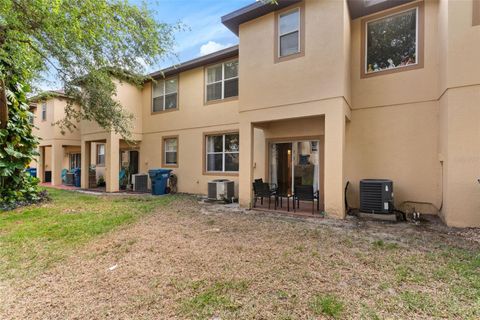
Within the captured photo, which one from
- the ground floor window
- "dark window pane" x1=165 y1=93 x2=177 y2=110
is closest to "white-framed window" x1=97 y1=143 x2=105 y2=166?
the ground floor window

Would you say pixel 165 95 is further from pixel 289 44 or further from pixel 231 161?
pixel 289 44

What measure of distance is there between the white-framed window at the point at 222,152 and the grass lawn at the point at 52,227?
2738 mm

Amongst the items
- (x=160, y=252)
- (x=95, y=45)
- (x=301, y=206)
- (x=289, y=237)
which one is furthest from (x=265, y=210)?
(x=95, y=45)

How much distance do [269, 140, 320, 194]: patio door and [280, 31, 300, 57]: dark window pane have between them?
2998 mm

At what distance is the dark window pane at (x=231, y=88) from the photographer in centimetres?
1044

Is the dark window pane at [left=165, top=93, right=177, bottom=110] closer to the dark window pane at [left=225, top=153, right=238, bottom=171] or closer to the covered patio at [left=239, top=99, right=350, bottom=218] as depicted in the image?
the dark window pane at [left=225, top=153, right=238, bottom=171]

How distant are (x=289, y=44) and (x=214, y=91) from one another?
444 centimetres

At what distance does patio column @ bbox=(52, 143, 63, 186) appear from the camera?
1595 cm

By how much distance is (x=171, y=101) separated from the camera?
41.1 ft

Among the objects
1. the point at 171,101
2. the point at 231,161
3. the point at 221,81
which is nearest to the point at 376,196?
the point at 231,161

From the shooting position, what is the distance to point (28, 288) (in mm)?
3225

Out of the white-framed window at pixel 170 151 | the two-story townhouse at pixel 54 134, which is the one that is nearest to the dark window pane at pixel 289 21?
the white-framed window at pixel 170 151

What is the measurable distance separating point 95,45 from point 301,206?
768cm

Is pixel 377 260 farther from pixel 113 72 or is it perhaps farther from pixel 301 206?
pixel 113 72
